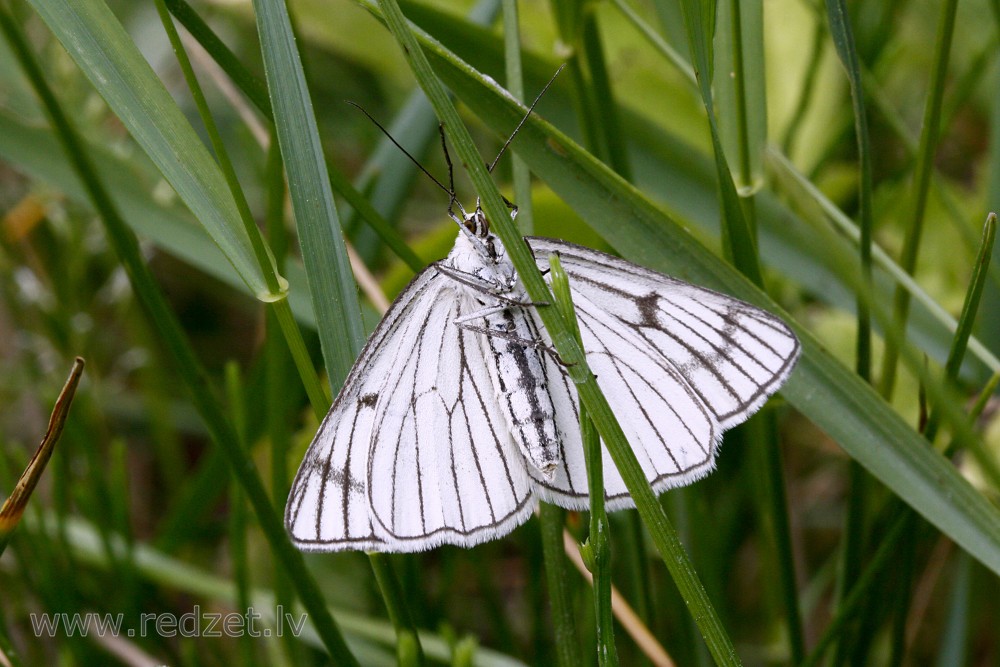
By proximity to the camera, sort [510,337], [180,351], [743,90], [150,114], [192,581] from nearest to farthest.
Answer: [150,114] → [743,90] → [180,351] → [510,337] → [192,581]

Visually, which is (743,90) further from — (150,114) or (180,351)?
(180,351)

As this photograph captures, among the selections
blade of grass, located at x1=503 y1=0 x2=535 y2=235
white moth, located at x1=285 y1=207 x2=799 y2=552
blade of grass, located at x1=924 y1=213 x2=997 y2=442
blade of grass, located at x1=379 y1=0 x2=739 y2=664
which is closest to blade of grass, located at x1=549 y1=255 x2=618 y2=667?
blade of grass, located at x1=379 y1=0 x2=739 y2=664

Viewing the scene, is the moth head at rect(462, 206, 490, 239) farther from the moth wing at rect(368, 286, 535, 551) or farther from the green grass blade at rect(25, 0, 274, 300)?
the green grass blade at rect(25, 0, 274, 300)

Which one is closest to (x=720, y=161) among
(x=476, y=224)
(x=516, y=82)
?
(x=516, y=82)

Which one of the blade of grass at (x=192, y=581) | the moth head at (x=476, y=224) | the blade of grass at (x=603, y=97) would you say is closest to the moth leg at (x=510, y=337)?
the moth head at (x=476, y=224)

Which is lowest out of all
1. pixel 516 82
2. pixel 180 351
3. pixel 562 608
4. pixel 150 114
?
pixel 562 608

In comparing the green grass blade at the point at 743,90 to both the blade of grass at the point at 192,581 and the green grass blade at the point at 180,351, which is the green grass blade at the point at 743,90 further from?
the blade of grass at the point at 192,581

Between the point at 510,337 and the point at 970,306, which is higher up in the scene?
the point at 510,337

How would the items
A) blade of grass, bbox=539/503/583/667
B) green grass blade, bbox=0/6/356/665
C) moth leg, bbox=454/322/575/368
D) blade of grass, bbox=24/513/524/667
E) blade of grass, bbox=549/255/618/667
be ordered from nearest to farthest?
blade of grass, bbox=549/255/618/667 → blade of grass, bbox=539/503/583/667 → green grass blade, bbox=0/6/356/665 → moth leg, bbox=454/322/575/368 → blade of grass, bbox=24/513/524/667
